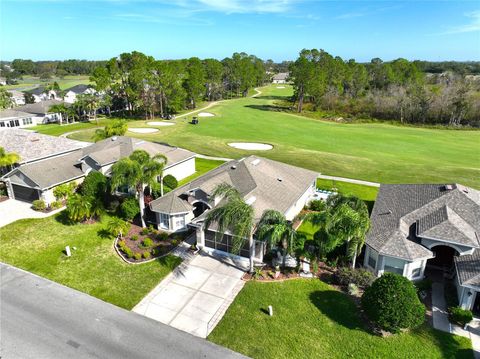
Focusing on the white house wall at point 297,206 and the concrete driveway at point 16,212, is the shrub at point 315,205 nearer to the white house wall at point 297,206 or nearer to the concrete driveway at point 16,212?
the white house wall at point 297,206

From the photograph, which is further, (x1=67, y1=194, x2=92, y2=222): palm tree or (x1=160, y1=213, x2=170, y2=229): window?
(x1=67, y1=194, x2=92, y2=222): palm tree

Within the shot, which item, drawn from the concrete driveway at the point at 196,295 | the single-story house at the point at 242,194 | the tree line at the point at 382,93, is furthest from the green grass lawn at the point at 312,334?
the tree line at the point at 382,93

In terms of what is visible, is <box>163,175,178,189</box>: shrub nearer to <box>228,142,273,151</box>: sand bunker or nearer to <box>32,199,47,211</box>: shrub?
<box>32,199,47,211</box>: shrub

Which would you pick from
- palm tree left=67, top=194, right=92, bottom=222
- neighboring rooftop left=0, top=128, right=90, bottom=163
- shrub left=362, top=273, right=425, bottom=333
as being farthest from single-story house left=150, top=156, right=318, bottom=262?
neighboring rooftop left=0, top=128, right=90, bottom=163

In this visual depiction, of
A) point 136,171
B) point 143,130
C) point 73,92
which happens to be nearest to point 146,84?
point 143,130

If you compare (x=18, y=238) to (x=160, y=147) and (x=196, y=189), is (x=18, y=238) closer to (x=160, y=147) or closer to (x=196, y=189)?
(x=196, y=189)

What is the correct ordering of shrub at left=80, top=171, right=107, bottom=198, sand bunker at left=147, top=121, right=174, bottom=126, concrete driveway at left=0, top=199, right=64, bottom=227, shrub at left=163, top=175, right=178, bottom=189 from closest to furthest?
concrete driveway at left=0, top=199, right=64, bottom=227 → shrub at left=80, top=171, right=107, bottom=198 → shrub at left=163, top=175, right=178, bottom=189 → sand bunker at left=147, top=121, right=174, bottom=126
